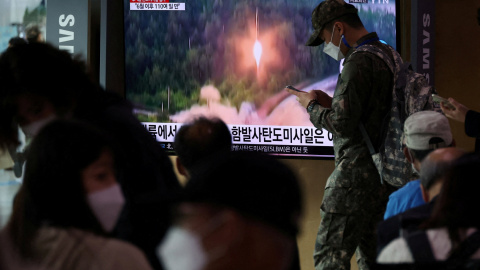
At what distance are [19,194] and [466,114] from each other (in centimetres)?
213

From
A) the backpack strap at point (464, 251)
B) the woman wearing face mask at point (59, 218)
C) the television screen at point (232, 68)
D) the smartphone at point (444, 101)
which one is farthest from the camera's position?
the television screen at point (232, 68)

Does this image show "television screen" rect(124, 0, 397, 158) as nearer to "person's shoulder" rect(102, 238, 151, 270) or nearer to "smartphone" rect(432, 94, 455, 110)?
"smartphone" rect(432, 94, 455, 110)

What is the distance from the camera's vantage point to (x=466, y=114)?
9.09 ft

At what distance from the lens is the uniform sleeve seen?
2.77m

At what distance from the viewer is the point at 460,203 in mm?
Answer: 1318

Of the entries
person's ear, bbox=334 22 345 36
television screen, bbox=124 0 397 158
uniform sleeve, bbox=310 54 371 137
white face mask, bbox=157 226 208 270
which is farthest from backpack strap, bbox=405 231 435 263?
television screen, bbox=124 0 397 158

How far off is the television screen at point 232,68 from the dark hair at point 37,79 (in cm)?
199

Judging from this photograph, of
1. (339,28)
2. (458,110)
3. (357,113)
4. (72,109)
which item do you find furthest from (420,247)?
(339,28)

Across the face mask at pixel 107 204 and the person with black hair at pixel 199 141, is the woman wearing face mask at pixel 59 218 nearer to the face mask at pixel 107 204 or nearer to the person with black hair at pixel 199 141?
the face mask at pixel 107 204

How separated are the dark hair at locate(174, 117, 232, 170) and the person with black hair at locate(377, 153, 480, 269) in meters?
0.92

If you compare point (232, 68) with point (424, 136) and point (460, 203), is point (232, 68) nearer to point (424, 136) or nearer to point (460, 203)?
point (424, 136)

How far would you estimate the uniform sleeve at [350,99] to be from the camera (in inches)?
109

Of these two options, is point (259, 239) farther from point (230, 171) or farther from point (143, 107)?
point (143, 107)

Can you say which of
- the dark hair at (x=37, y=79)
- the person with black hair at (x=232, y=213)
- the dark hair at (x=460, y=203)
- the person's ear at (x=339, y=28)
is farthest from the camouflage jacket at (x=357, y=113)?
the person with black hair at (x=232, y=213)
